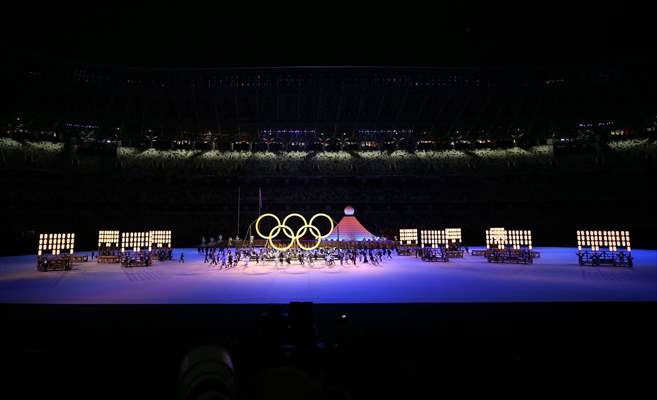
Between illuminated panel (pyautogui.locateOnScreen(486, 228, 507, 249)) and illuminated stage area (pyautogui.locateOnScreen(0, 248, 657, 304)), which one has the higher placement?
illuminated panel (pyautogui.locateOnScreen(486, 228, 507, 249))

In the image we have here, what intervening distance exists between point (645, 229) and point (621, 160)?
9.78 meters

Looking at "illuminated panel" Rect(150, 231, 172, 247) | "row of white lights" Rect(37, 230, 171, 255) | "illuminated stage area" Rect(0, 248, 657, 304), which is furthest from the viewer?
"illuminated panel" Rect(150, 231, 172, 247)

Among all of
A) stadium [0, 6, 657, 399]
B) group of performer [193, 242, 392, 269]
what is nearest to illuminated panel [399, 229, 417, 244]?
stadium [0, 6, 657, 399]

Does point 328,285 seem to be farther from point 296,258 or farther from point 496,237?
point 496,237

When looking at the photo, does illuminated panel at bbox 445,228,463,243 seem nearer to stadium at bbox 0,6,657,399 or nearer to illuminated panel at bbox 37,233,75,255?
stadium at bbox 0,6,657,399

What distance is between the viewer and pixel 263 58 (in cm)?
2652

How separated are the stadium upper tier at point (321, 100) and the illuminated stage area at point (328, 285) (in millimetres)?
21827

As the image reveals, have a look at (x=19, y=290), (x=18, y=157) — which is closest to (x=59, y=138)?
(x=18, y=157)

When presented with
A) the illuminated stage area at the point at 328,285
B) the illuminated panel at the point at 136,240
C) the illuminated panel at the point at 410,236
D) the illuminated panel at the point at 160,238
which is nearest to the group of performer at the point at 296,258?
the illuminated stage area at the point at 328,285

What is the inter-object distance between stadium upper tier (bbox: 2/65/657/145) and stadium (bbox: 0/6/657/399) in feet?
0.95

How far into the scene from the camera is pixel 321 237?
26359 mm

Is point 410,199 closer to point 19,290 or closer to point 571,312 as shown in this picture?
point 571,312

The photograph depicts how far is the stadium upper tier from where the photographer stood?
34906mm

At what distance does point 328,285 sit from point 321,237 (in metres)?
10.1
